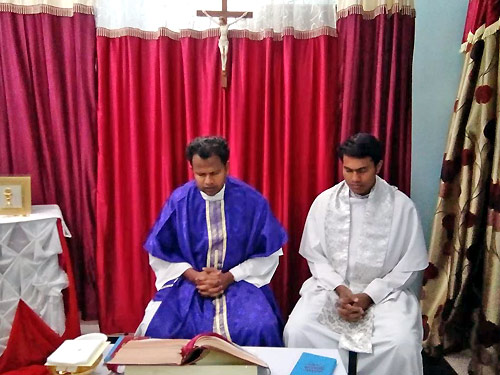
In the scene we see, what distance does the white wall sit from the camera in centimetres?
254

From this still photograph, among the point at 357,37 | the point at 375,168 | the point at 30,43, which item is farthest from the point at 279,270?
the point at 30,43

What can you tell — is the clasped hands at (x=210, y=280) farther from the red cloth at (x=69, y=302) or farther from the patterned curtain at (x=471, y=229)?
the patterned curtain at (x=471, y=229)

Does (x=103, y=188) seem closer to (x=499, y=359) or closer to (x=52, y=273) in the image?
(x=52, y=273)

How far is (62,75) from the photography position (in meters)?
2.52

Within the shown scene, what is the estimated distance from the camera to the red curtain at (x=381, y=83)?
95.0 inches

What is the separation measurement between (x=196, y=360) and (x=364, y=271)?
3.41ft

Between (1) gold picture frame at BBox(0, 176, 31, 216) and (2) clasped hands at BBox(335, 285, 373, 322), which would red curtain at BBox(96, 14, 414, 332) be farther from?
(2) clasped hands at BBox(335, 285, 373, 322)

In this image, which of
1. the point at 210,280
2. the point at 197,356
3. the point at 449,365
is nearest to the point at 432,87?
the point at 449,365

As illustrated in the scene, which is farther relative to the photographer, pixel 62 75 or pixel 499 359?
pixel 62 75

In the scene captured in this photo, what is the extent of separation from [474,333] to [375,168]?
1.00 metres

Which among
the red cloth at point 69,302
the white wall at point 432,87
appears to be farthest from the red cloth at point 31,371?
the white wall at point 432,87

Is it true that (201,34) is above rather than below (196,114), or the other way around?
above

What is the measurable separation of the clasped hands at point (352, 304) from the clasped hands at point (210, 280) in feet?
1.55

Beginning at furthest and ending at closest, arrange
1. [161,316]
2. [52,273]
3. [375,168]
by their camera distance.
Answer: [52,273]
[375,168]
[161,316]
